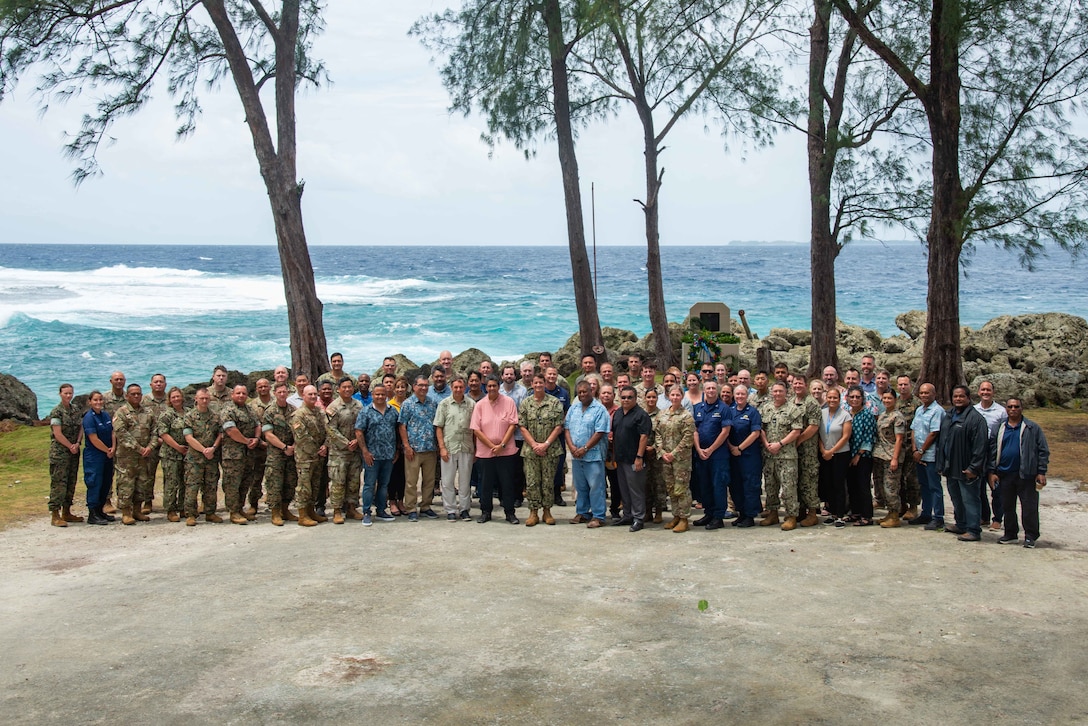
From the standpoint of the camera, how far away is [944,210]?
1482 centimetres

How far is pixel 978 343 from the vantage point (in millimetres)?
20453

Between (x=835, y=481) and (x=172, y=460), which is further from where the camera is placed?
(x=172, y=460)

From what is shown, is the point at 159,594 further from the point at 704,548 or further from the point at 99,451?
the point at 704,548

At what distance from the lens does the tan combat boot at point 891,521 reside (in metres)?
9.57

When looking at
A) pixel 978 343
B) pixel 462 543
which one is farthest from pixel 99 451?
pixel 978 343

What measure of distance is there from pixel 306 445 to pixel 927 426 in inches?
239

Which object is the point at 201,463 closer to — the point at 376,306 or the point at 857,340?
the point at 857,340

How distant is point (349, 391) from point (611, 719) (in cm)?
568

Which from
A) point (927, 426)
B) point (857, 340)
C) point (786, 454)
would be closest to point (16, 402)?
point (786, 454)

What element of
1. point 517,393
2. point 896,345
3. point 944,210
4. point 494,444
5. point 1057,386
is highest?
point 944,210

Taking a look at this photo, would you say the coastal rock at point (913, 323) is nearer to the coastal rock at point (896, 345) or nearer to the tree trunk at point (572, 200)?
the coastal rock at point (896, 345)

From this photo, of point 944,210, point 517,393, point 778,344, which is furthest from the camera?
point 778,344

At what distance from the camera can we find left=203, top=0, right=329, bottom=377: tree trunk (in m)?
17.8

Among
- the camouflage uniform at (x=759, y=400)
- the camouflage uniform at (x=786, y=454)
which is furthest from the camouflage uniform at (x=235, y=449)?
the camouflage uniform at (x=786, y=454)
